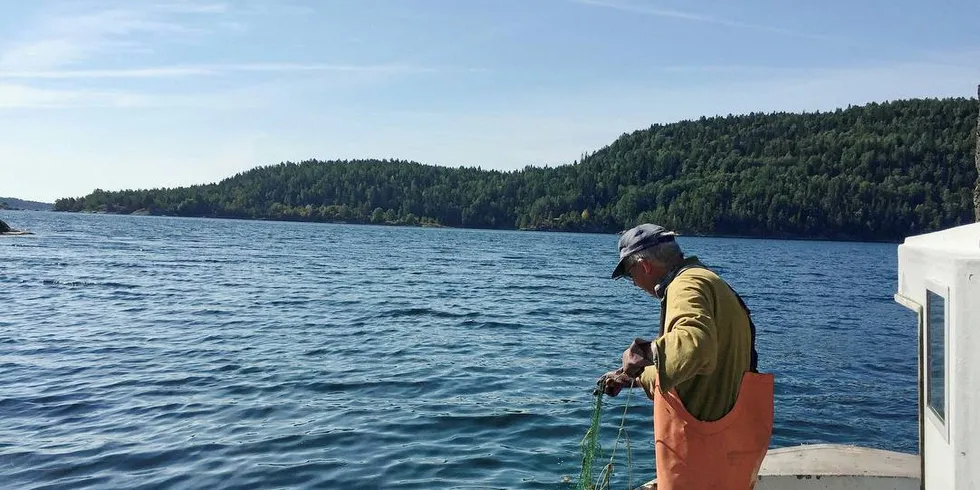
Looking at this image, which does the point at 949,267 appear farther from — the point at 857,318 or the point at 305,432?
the point at 857,318

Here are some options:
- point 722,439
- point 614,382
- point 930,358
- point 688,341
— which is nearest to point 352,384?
point 614,382

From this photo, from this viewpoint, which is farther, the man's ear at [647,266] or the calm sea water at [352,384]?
the calm sea water at [352,384]

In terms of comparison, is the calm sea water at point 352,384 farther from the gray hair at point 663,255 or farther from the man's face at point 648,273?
the gray hair at point 663,255

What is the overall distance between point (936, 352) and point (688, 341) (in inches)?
48.1

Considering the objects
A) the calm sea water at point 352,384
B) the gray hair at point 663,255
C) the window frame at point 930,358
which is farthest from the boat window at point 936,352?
the calm sea water at point 352,384

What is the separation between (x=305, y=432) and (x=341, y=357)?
6012mm

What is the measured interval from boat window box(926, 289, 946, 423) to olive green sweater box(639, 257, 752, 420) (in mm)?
870

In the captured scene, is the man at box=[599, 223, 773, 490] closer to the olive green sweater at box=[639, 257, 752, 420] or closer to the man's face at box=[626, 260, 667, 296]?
the olive green sweater at box=[639, 257, 752, 420]

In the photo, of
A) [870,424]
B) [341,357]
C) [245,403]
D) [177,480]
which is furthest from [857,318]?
[177,480]

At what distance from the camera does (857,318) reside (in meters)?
29.5

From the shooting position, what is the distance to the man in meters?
4.14

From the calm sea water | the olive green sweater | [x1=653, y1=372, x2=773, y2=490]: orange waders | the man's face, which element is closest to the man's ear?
the man's face

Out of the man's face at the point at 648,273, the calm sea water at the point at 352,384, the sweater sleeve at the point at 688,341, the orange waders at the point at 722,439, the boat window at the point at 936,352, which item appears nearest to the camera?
the boat window at the point at 936,352

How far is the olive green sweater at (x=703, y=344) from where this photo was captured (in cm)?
391
